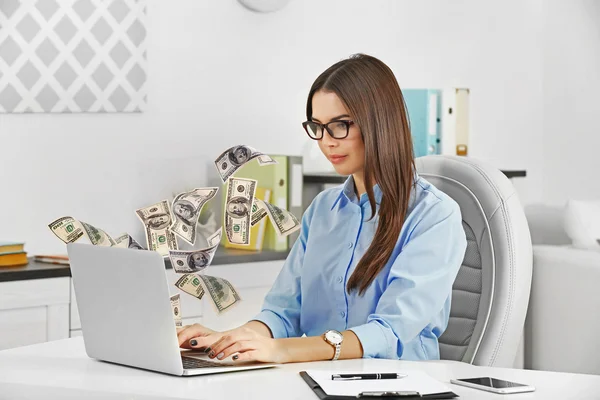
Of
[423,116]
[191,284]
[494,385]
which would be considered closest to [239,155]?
[191,284]

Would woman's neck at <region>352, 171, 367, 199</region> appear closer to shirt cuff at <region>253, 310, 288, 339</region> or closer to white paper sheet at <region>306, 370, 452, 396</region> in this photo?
shirt cuff at <region>253, 310, 288, 339</region>

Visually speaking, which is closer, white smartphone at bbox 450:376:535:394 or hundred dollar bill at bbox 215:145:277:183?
white smartphone at bbox 450:376:535:394

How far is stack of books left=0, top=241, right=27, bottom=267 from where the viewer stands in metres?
2.99

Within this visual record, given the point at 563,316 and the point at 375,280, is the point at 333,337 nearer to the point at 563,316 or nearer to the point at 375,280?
the point at 375,280

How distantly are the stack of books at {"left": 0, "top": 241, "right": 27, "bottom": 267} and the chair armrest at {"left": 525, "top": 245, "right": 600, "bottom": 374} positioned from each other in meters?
1.65

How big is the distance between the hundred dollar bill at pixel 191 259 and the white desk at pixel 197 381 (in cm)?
21

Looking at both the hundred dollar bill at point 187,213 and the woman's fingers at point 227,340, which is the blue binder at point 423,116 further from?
the woman's fingers at point 227,340

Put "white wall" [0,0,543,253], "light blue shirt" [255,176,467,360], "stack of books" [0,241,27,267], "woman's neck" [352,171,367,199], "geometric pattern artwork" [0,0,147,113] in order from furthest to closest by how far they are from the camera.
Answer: "white wall" [0,0,543,253] < "geometric pattern artwork" [0,0,147,113] < "stack of books" [0,241,27,267] < "woman's neck" [352,171,367,199] < "light blue shirt" [255,176,467,360]

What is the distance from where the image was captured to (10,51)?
3182 mm

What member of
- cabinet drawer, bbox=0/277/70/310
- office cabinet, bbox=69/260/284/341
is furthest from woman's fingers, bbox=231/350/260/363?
office cabinet, bbox=69/260/284/341

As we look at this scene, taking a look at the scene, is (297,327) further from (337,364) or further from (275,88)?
(275,88)

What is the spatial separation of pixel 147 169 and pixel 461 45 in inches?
70.5

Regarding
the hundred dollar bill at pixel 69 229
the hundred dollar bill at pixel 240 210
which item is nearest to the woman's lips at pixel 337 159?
the hundred dollar bill at pixel 240 210

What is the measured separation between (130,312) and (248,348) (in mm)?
213
